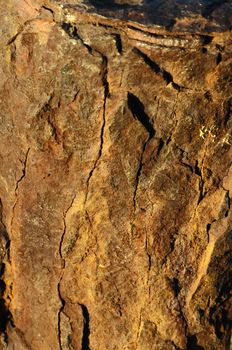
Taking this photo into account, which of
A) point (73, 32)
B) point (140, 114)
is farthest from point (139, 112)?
point (73, 32)

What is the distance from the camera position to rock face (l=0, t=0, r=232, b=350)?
7.47ft

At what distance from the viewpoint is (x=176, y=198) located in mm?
2541

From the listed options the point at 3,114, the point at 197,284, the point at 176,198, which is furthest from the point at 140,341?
the point at 3,114

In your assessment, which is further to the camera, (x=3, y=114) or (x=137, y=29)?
(x=3, y=114)

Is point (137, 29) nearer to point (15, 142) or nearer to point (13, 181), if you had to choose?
point (15, 142)

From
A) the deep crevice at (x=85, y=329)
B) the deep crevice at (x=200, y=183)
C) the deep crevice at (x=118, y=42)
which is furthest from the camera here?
the deep crevice at (x=85, y=329)

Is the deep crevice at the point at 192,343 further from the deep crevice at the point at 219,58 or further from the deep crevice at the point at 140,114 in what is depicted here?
the deep crevice at the point at 219,58

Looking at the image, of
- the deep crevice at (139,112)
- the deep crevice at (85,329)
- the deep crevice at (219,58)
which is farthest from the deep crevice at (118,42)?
the deep crevice at (85,329)

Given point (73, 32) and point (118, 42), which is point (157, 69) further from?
point (73, 32)

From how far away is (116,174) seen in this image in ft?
8.11

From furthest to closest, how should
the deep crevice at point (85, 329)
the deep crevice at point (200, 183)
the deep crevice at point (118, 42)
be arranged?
the deep crevice at point (85, 329)
the deep crevice at point (200, 183)
the deep crevice at point (118, 42)

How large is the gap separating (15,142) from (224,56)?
978 mm

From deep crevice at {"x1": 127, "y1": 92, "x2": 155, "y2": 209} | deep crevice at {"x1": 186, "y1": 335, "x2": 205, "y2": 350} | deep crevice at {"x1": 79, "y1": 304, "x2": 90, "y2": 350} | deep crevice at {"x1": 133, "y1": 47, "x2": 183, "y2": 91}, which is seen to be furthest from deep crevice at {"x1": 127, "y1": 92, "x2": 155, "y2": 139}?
deep crevice at {"x1": 186, "y1": 335, "x2": 205, "y2": 350}

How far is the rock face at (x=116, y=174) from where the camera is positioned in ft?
7.47
